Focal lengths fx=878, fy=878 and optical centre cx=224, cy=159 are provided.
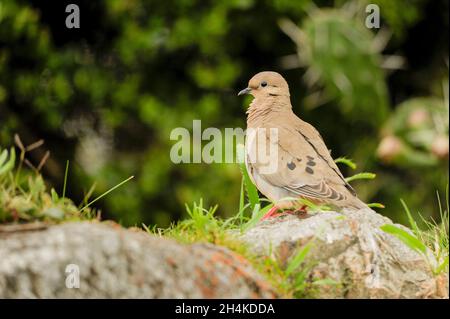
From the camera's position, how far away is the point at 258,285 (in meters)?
3.97

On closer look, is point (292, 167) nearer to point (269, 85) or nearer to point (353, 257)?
point (269, 85)

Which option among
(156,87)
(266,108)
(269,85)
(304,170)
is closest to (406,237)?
(304,170)

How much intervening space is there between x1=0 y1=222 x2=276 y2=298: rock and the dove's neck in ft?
7.92

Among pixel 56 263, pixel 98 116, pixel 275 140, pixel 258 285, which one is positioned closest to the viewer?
pixel 56 263

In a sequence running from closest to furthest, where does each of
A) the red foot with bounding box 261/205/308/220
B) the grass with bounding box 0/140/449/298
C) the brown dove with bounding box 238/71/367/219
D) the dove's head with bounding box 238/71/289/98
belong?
the grass with bounding box 0/140/449/298, the red foot with bounding box 261/205/308/220, the brown dove with bounding box 238/71/367/219, the dove's head with bounding box 238/71/289/98

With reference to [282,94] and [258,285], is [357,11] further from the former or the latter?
[258,285]

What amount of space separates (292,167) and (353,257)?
1478 millimetres

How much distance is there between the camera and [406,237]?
14.6 ft

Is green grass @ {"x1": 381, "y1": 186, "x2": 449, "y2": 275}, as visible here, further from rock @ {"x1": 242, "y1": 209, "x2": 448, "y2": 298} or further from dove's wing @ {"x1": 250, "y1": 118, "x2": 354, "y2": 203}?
dove's wing @ {"x1": 250, "y1": 118, "x2": 354, "y2": 203}

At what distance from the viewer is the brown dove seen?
5.58 metres

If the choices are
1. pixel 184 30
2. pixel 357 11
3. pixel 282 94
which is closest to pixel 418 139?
pixel 357 11


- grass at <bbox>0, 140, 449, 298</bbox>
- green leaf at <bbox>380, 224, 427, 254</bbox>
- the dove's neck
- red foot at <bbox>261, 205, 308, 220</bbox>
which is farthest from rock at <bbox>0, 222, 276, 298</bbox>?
the dove's neck

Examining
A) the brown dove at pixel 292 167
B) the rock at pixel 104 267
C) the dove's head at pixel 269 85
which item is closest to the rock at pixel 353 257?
the rock at pixel 104 267

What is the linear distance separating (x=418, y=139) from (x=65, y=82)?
397 cm
